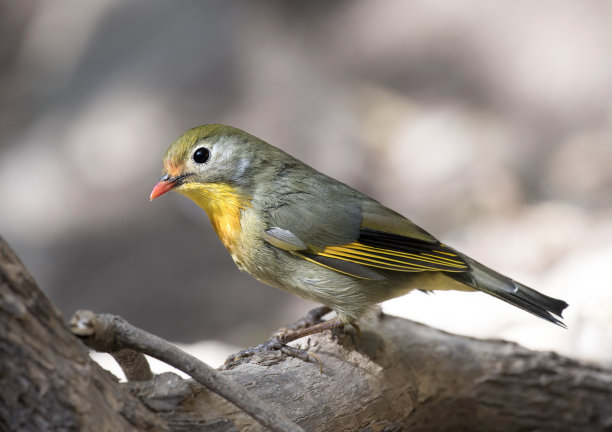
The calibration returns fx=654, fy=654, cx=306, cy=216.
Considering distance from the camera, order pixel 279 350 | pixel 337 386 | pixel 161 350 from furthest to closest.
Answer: pixel 279 350 < pixel 337 386 < pixel 161 350

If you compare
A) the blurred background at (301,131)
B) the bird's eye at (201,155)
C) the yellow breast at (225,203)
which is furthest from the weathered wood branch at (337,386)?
the blurred background at (301,131)

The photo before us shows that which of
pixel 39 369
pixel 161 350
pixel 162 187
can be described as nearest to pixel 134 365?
pixel 161 350

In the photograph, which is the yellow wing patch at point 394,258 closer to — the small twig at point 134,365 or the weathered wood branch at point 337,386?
the weathered wood branch at point 337,386

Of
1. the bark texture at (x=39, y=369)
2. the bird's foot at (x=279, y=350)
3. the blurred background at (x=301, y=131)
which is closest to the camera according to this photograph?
the bark texture at (x=39, y=369)

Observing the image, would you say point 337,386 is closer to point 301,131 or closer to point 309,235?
point 309,235

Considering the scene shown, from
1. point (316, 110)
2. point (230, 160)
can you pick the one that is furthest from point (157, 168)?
point (230, 160)
